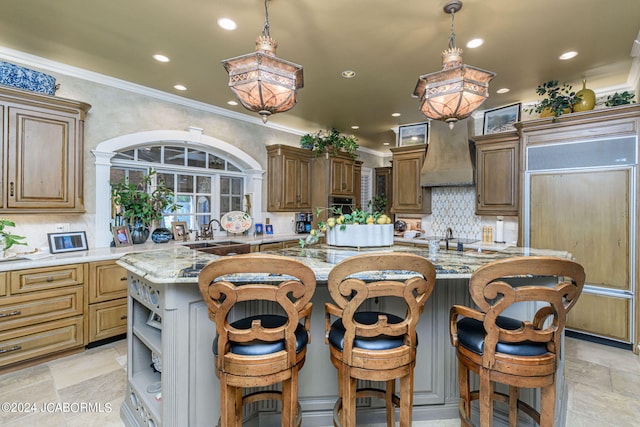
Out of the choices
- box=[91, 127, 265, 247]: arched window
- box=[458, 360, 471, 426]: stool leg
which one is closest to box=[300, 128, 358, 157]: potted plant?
box=[91, 127, 265, 247]: arched window

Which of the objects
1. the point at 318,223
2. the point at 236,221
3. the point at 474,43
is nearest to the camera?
the point at 318,223

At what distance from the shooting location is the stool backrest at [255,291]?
1.26 meters

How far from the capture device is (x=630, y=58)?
3.04 m

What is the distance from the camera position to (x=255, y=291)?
4.22 feet

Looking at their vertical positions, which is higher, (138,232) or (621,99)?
(621,99)

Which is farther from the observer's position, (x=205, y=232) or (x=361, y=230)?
(x=205, y=232)

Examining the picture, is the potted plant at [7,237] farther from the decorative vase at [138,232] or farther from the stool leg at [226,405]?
the stool leg at [226,405]

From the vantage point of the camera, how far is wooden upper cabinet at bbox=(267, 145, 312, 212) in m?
5.25

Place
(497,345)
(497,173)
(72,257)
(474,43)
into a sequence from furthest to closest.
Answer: (497,173)
(72,257)
(474,43)
(497,345)

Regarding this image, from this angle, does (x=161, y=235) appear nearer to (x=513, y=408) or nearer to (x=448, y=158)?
(x=513, y=408)

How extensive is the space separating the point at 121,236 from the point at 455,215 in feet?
15.8

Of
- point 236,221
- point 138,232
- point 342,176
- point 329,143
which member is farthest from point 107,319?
point 342,176

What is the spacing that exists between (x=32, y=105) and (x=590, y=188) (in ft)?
19.1

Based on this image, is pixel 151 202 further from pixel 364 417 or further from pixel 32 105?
pixel 364 417
